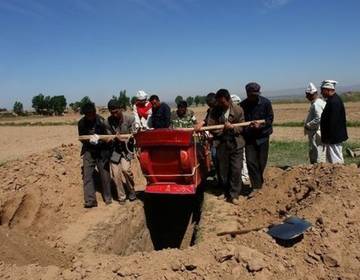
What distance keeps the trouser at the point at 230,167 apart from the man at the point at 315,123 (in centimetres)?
157

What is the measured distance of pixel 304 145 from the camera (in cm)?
1416

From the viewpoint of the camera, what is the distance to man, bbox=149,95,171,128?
7.74 meters

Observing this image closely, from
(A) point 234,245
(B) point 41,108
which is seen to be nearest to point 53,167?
(A) point 234,245

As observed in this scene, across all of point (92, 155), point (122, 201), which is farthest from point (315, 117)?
point (92, 155)

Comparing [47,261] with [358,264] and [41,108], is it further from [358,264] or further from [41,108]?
[41,108]

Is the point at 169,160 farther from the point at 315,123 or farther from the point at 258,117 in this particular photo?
the point at 315,123

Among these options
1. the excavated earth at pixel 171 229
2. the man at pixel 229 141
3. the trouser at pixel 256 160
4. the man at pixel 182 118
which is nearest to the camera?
the excavated earth at pixel 171 229

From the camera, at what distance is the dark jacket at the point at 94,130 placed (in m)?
7.13

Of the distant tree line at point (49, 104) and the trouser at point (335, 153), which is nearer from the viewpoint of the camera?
the trouser at point (335, 153)

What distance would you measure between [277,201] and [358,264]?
6.44 ft

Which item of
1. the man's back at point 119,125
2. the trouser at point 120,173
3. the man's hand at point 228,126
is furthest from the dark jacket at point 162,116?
the man's hand at point 228,126

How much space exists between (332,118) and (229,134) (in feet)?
5.39

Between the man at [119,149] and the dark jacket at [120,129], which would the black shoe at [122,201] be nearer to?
the man at [119,149]

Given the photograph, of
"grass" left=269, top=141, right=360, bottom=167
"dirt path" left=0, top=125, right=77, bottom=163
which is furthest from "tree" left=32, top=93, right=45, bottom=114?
"grass" left=269, top=141, right=360, bottom=167
